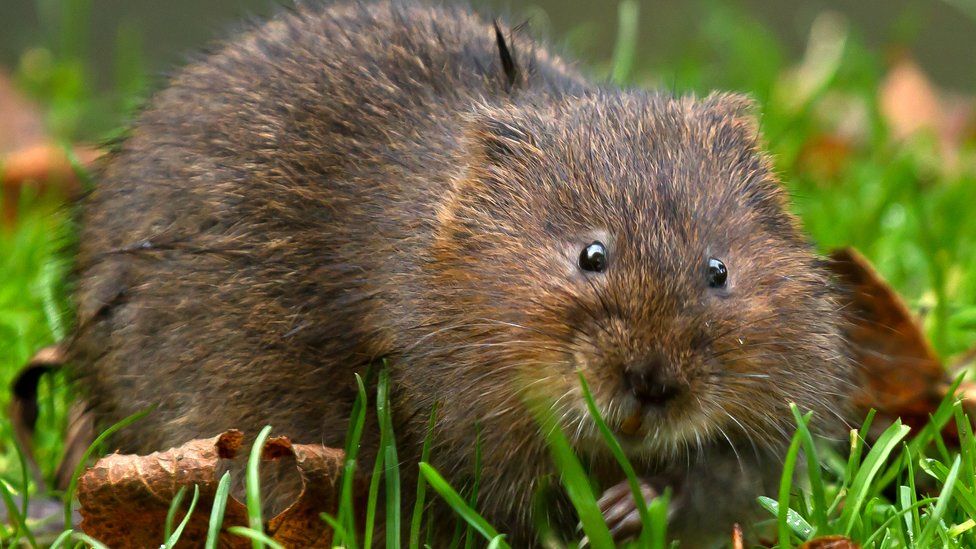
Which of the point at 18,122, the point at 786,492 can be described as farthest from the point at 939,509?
the point at 18,122

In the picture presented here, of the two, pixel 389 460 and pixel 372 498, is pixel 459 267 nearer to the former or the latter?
pixel 389 460

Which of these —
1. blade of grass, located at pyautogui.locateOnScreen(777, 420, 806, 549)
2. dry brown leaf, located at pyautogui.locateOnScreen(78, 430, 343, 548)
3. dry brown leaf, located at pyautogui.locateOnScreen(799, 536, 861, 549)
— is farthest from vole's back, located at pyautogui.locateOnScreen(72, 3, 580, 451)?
dry brown leaf, located at pyautogui.locateOnScreen(799, 536, 861, 549)

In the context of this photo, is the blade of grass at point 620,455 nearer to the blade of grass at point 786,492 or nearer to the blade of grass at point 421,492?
the blade of grass at point 786,492

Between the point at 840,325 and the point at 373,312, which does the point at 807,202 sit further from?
the point at 373,312

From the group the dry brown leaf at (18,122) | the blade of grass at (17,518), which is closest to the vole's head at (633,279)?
the blade of grass at (17,518)

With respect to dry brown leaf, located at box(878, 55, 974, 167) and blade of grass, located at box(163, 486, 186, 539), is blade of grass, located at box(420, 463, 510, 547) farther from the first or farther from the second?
dry brown leaf, located at box(878, 55, 974, 167)

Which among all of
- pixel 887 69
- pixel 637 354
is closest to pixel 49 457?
pixel 637 354
